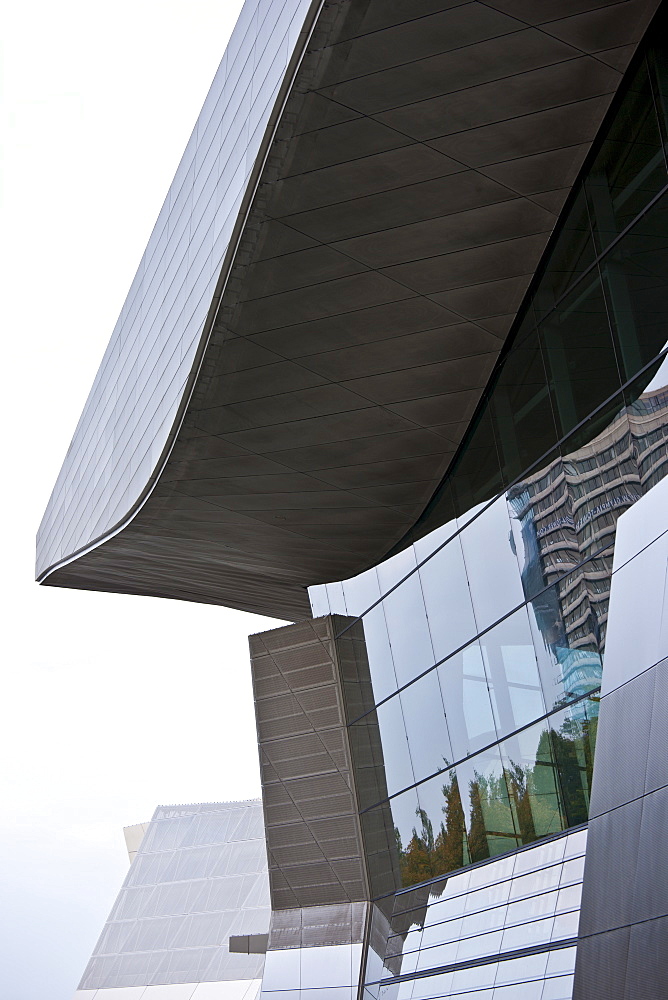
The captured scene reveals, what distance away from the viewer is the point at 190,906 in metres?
34.9

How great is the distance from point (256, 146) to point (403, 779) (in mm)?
10522

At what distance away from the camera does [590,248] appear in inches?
413

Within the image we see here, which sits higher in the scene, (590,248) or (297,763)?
(590,248)

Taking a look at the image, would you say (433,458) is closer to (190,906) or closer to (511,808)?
(511,808)

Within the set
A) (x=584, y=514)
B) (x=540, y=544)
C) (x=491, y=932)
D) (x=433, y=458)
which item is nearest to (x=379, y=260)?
(x=584, y=514)

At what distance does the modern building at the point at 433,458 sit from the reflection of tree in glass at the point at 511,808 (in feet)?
0.19

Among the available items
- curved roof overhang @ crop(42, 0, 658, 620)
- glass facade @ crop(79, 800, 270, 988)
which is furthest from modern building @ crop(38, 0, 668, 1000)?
glass facade @ crop(79, 800, 270, 988)

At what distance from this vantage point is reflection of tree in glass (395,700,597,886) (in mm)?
11148

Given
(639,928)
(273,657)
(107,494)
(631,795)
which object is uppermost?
(107,494)

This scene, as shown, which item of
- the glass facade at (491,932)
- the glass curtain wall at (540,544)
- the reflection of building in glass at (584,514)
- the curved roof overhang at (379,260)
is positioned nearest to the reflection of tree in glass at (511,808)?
the glass curtain wall at (540,544)

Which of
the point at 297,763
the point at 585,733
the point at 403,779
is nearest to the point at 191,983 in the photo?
the point at 297,763

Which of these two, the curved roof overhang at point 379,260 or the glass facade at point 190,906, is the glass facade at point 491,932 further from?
the glass facade at point 190,906

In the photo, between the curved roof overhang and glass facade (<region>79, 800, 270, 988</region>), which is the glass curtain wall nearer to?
the curved roof overhang

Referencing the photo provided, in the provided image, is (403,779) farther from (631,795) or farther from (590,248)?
(631,795)
